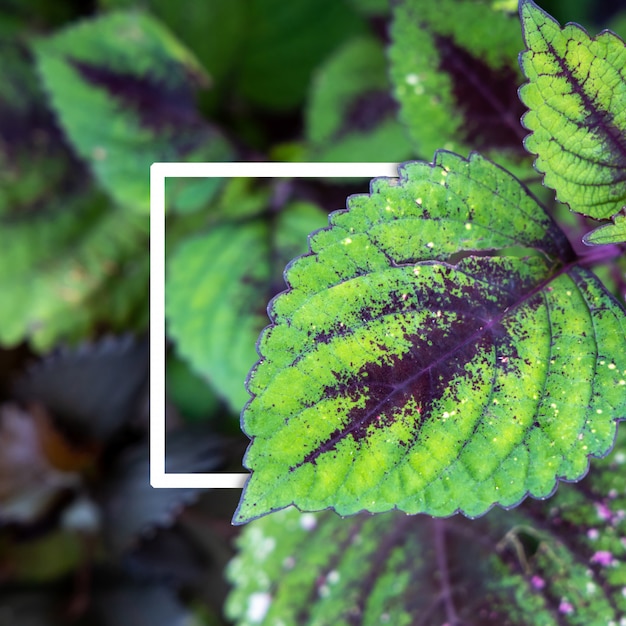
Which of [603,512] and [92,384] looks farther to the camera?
[92,384]

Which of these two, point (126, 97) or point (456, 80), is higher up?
point (456, 80)

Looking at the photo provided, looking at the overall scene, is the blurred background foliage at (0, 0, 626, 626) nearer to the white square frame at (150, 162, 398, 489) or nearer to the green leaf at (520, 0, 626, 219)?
the white square frame at (150, 162, 398, 489)

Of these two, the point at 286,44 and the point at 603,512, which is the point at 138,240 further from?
the point at 603,512

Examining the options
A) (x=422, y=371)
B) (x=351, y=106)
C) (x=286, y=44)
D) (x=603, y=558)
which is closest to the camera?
(x=422, y=371)

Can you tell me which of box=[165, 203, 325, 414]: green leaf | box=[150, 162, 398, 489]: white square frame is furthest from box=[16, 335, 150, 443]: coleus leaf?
box=[150, 162, 398, 489]: white square frame

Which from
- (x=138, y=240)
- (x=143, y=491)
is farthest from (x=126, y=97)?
(x=143, y=491)

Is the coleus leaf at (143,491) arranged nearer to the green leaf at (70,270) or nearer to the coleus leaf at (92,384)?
the coleus leaf at (92,384)

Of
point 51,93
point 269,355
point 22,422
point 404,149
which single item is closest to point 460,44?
point 404,149

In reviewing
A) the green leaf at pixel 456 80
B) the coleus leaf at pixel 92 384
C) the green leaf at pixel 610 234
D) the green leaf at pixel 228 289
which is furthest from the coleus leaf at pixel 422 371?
the coleus leaf at pixel 92 384
